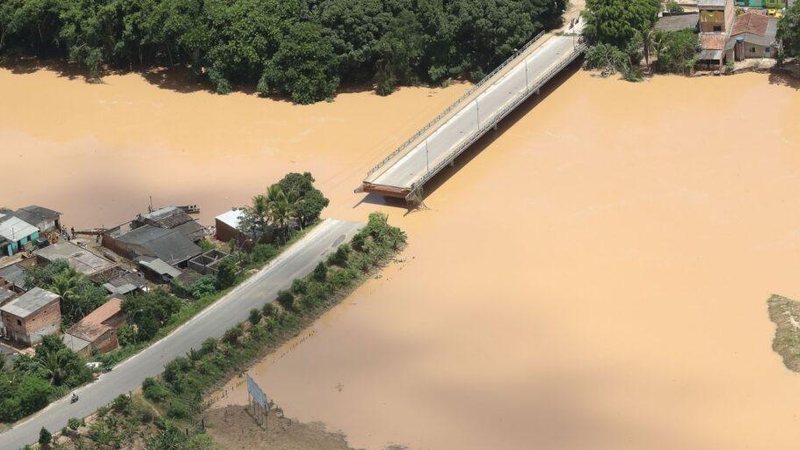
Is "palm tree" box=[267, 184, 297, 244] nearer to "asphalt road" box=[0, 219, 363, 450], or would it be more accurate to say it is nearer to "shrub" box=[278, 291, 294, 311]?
"asphalt road" box=[0, 219, 363, 450]

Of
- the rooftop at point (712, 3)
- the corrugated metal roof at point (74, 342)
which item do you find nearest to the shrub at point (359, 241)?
the corrugated metal roof at point (74, 342)

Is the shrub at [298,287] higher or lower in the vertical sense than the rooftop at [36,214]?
lower

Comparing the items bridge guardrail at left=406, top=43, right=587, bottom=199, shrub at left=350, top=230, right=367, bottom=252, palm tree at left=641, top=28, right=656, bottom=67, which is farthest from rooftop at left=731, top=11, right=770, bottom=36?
shrub at left=350, top=230, right=367, bottom=252

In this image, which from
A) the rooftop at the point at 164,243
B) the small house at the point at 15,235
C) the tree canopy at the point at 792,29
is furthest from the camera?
the tree canopy at the point at 792,29

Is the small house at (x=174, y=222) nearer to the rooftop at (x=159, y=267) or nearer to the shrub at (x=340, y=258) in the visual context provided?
the rooftop at (x=159, y=267)

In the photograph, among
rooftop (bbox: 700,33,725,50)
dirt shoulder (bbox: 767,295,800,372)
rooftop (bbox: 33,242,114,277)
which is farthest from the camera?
rooftop (bbox: 700,33,725,50)

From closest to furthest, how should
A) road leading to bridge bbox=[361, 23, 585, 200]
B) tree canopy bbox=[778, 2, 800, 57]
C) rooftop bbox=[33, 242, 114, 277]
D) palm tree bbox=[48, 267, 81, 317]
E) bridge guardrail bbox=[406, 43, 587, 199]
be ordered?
palm tree bbox=[48, 267, 81, 317] < rooftop bbox=[33, 242, 114, 277] < bridge guardrail bbox=[406, 43, 587, 199] < road leading to bridge bbox=[361, 23, 585, 200] < tree canopy bbox=[778, 2, 800, 57]

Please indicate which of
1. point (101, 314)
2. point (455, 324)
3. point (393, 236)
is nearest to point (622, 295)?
point (455, 324)
